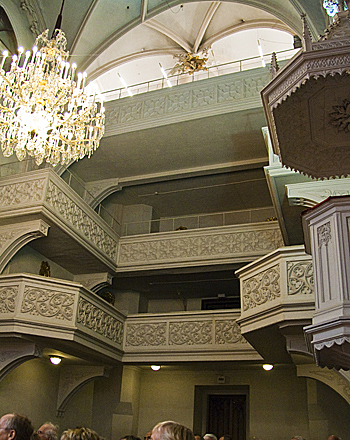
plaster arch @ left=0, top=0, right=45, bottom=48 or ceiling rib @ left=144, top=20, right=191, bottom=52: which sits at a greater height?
ceiling rib @ left=144, top=20, right=191, bottom=52

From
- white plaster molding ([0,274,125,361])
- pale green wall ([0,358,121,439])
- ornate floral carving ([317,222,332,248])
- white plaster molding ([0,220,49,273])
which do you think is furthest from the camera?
pale green wall ([0,358,121,439])

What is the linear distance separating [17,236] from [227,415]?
24.9 feet

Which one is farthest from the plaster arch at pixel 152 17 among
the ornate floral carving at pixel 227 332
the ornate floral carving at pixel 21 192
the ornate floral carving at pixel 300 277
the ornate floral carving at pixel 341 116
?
the ornate floral carving at pixel 227 332

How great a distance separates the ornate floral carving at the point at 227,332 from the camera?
11.2 meters

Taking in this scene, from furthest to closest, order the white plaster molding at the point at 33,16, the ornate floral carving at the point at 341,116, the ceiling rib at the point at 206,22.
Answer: the ceiling rib at the point at 206,22 < the white plaster molding at the point at 33,16 < the ornate floral carving at the point at 341,116

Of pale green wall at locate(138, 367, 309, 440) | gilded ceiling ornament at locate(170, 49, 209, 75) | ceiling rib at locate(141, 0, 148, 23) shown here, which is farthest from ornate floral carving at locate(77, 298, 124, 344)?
ceiling rib at locate(141, 0, 148, 23)

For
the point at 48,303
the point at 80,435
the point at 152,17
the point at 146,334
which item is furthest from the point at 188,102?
the point at 80,435

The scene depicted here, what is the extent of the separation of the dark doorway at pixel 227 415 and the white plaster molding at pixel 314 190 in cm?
715

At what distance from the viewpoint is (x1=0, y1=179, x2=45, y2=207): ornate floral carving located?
11.0 meters

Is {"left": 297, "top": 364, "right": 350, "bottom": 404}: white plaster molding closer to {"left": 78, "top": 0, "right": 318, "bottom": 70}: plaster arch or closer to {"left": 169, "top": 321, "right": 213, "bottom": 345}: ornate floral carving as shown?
{"left": 169, "top": 321, "right": 213, "bottom": 345}: ornate floral carving

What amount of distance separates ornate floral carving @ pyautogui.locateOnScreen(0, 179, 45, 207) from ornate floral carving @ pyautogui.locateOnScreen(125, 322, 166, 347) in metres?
3.99

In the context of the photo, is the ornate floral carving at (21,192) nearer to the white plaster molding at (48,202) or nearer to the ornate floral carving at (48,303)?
the white plaster molding at (48,202)

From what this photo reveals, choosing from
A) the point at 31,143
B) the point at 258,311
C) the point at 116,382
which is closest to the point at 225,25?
the point at 31,143

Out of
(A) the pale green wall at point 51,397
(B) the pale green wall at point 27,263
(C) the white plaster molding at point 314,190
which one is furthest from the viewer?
(B) the pale green wall at point 27,263
